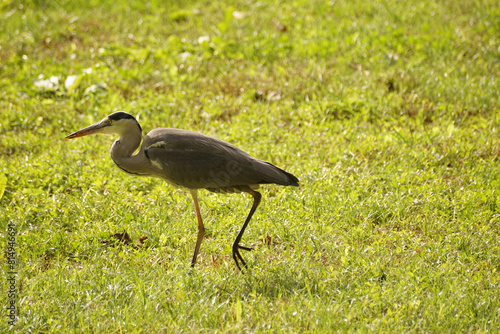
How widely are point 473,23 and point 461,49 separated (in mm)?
1101

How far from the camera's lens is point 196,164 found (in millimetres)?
4281

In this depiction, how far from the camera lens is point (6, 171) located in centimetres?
536

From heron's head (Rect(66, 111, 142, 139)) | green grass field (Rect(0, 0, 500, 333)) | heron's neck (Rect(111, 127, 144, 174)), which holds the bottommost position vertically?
green grass field (Rect(0, 0, 500, 333))

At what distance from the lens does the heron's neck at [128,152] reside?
4392 mm

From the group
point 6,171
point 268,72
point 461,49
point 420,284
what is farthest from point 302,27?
point 420,284

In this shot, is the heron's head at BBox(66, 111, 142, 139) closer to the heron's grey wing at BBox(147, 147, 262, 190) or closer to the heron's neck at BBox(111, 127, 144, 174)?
the heron's neck at BBox(111, 127, 144, 174)

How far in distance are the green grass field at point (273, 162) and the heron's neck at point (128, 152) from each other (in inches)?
22.4

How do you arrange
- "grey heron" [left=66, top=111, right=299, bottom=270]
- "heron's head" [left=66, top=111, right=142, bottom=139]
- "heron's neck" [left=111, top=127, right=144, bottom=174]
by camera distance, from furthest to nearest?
"heron's head" [left=66, top=111, right=142, bottom=139] < "heron's neck" [left=111, top=127, right=144, bottom=174] < "grey heron" [left=66, top=111, right=299, bottom=270]

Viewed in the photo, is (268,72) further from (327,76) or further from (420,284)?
(420,284)

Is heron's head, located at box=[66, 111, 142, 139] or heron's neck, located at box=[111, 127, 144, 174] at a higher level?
heron's head, located at box=[66, 111, 142, 139]

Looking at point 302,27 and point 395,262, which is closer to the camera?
point 395,262

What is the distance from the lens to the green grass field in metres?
3.62

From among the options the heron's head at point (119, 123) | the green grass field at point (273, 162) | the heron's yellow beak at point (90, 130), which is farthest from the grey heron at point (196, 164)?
the green grass field at point (273, 162)

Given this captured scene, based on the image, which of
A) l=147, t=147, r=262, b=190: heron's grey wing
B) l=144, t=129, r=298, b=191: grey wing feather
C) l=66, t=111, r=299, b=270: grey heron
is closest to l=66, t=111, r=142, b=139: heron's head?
l=66, t=111, r=299, b=270: grey heron
